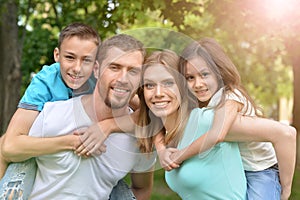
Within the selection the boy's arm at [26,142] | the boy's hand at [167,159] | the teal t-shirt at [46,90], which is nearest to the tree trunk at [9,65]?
the teal t-shirt at [46,90]

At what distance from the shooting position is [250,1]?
7434 mm

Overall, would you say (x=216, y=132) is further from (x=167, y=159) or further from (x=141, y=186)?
(x=141, y=186)

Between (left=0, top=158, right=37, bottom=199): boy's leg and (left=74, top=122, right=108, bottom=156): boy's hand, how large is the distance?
352mm

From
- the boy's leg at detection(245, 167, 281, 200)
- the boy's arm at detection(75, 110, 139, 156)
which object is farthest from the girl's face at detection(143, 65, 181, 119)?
the boy's leg at detection(245, 167, 281, 200)

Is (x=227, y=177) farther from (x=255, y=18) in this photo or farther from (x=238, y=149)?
(x=255, y=18)

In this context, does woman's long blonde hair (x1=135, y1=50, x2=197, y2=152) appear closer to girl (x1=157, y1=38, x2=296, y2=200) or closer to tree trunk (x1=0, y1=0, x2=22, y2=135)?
girl (x1=157, y1=38, x2=296, y2=200)

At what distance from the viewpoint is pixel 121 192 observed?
3316mm

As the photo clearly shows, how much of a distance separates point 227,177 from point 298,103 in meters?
9.06

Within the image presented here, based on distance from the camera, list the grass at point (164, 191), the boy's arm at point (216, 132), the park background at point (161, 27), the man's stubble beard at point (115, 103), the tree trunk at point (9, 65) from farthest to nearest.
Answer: the tree trunk at point (9, 65)
the grass at point (164, 191)
the park background at point (161, 27)
the man's stubble beard at point (115, 103)
the boy's arm at point (216, 132)

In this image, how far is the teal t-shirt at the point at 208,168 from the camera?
282 centimetres

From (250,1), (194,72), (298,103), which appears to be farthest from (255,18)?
(194,72)

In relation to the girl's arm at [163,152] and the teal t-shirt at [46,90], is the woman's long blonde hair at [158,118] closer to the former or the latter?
the girl's arm at [163,152]

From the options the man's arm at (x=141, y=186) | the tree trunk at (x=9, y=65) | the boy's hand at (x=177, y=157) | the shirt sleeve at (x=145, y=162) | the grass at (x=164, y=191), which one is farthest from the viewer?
the tree trunk at (x=9, y=65)

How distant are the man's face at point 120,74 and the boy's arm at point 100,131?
143 mm
